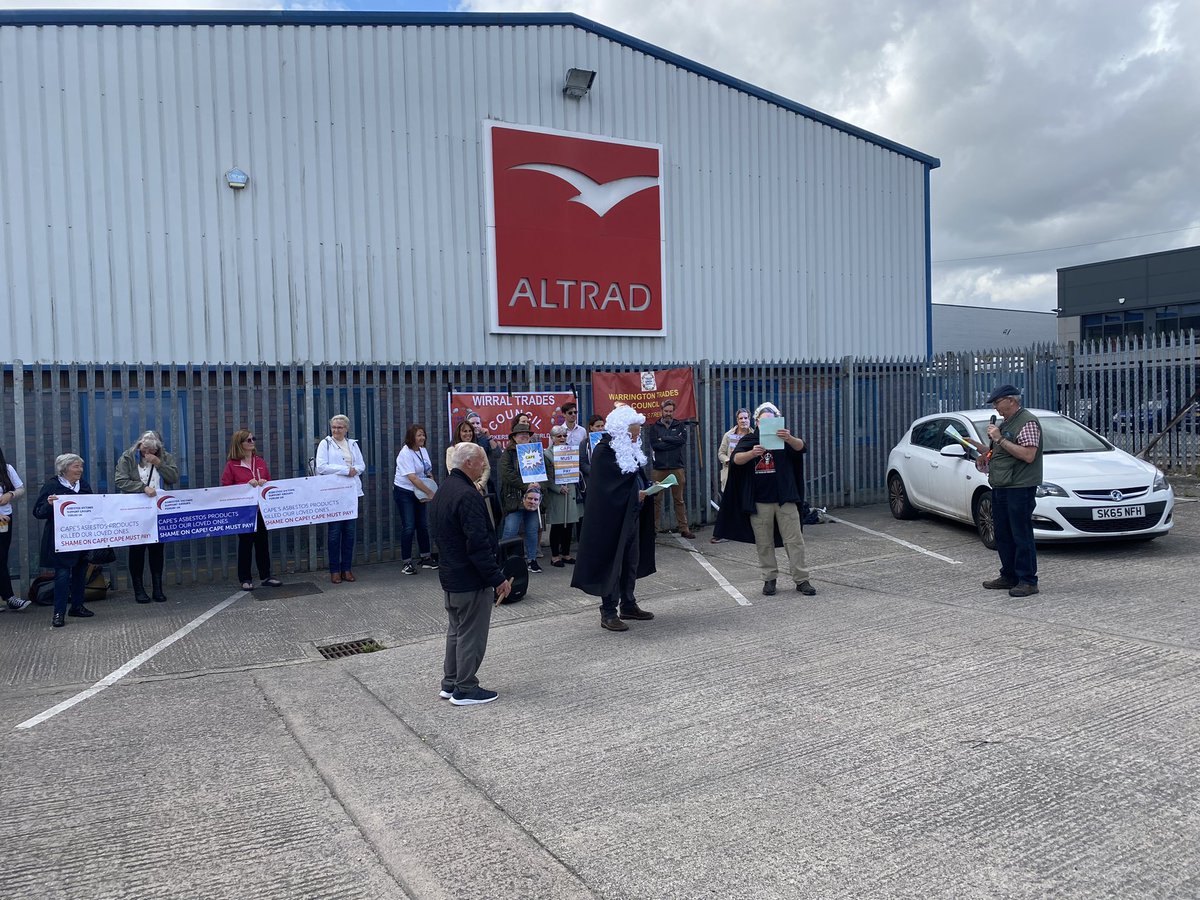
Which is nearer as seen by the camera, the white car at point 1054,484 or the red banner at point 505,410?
the white car at point 1054,484

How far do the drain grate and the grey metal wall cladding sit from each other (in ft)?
17.7

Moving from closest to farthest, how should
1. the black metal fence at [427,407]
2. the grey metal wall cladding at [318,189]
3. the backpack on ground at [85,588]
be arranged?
the backpack on ground at [85,588] → the black metal fence at [427,407] → the grey metal wall cladding at [318,189]

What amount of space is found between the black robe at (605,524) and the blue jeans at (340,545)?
11.5ft

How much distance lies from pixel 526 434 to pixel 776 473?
291 cm

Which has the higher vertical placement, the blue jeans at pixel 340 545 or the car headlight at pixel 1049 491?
the car headlight at pixel 1049 491

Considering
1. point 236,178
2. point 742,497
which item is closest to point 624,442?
point 742,497

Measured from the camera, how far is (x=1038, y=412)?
1103cm

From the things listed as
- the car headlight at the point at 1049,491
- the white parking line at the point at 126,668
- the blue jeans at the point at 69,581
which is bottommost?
the white parking line at the point at 126,668

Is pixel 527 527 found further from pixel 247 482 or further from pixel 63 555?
pixel 63 555

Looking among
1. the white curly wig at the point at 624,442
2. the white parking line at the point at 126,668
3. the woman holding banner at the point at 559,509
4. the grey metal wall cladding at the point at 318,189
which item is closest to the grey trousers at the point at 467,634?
the white curly wig at the point at 624,442

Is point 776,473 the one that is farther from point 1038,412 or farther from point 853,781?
point 1038,412

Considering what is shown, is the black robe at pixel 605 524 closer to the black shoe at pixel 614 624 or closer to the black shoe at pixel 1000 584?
the black shoe at pixel 614 624

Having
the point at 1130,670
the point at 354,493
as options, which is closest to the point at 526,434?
the point at 354,493

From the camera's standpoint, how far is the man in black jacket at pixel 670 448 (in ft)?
36.6
